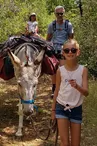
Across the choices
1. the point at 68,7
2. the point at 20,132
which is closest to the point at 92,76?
the point at 20,132

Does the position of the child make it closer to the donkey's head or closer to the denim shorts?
the denim shorts

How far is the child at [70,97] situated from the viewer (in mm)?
3492

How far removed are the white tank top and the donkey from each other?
1.25 m

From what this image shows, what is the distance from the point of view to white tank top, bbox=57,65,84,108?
3.53m

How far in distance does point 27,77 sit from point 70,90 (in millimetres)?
1527

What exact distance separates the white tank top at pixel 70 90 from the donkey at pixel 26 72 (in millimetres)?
1249

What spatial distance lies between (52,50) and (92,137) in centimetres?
160

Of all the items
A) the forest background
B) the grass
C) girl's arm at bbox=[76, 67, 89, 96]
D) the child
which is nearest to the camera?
girl's arm at bbox=[76, 67, 89, 96]

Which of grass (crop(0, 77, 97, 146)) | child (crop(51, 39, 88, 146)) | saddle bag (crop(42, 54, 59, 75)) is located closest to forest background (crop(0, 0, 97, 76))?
grass (crop(0, 77, 97, 146))

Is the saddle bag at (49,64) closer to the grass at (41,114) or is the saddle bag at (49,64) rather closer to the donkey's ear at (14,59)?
the donkey's ear at (14,59)

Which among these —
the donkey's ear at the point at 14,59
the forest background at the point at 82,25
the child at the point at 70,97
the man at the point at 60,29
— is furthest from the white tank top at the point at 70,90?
the forest background at the point at 82,25

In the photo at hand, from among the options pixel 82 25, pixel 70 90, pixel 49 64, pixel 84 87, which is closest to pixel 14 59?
pixel 49 64

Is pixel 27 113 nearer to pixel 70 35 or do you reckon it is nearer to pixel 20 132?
pixel 20 132

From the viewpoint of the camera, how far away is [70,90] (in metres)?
3.54
